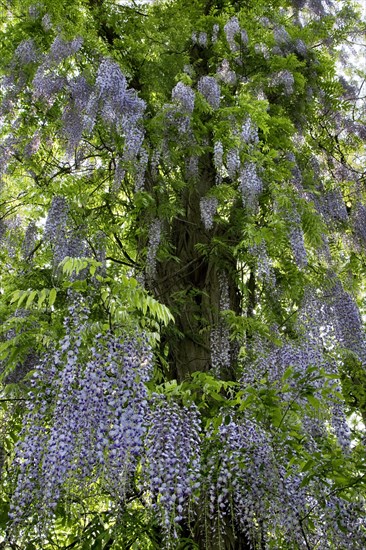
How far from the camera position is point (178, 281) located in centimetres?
569

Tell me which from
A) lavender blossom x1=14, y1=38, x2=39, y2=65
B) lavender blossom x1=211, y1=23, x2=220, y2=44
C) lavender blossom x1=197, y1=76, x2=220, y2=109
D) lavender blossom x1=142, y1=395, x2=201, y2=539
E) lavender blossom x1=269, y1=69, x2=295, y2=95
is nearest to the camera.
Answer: lavender blossom x1=142, y1=395, x2=201, y2=539

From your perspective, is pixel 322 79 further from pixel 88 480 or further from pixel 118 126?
pixel 88 480

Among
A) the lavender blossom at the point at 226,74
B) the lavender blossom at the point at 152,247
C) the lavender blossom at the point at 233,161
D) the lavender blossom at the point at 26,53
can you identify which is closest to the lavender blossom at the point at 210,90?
the lavender blossom at the point at 226,74

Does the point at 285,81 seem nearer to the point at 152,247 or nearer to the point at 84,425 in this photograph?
the point at 152,247

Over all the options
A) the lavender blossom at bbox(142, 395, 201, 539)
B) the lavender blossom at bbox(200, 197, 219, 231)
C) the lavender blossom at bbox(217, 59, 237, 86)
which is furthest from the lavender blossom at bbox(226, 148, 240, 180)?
the lavender blossom at bbox(142, 395, 201, 539)

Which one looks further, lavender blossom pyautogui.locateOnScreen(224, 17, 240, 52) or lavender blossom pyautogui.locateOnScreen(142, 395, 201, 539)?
lavender blossom pyautogui.locateOnScreen(224, 17, 240, 52)

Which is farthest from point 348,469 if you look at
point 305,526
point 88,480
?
point 88,480

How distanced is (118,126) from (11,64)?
1424 millimetres

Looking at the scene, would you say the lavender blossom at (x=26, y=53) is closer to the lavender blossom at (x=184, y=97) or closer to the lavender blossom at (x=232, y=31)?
the lavender blossom at (x=184, y=97)

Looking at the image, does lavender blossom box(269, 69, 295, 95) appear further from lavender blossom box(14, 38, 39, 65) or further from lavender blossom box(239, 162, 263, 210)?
lavender blossom box(14, 38, 39, 65)

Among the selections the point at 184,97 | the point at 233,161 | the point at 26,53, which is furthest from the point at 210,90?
the point at 26,53

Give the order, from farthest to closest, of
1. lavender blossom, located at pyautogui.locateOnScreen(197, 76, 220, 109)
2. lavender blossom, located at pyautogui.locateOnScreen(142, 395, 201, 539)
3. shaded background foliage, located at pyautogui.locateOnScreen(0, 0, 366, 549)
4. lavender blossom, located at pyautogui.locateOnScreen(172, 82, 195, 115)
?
lavender blossom, located at pyautogui.locateOnScreen(197, 76, 220, 109) < lavender blossom, located at pyautogui.locateOnScreen(172, 82, 195, 115) < shaded background foliage, located at pyautogui.locateOnScreen(0, 0, 366, 549) < lavender blossom, located at pyautogui.locateOnScreen(142, 395, 201, 539)

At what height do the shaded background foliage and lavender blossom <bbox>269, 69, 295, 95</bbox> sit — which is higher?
lavender blossom <bbox>269, 69, 295, 95</bbox>

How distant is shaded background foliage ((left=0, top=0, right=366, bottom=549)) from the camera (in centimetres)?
337
